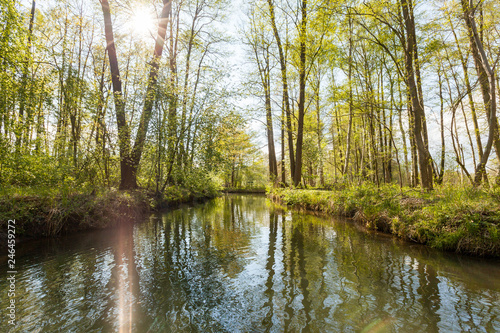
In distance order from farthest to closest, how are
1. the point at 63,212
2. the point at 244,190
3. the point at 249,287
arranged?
the point at 244,190 < the point at 63,212 < the point at 249,287

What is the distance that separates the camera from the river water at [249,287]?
2.52m

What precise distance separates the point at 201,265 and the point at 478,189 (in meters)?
6.77

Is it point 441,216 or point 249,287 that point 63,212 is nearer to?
point 249,287

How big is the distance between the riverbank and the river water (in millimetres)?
480

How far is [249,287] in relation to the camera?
3.35 metres

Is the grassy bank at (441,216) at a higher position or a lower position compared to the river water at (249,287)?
higher

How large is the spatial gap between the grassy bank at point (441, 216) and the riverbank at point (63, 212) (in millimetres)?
8024

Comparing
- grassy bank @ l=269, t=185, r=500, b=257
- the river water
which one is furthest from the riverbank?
grassy bank @ l=269, t=185, r=500, b=257

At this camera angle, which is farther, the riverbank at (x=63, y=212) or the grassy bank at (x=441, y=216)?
the riverbank at (x=63, y=212)

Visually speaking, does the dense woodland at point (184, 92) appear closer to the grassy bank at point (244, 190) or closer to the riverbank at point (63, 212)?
the riverbank at point (63, 212)

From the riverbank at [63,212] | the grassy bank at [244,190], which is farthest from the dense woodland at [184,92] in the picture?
the grassy bank at [244,190]

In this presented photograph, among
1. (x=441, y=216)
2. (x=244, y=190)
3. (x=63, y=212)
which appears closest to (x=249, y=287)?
(x=441, y=216)

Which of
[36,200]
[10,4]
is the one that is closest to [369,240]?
[36,200]

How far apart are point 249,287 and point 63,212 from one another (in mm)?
5508
